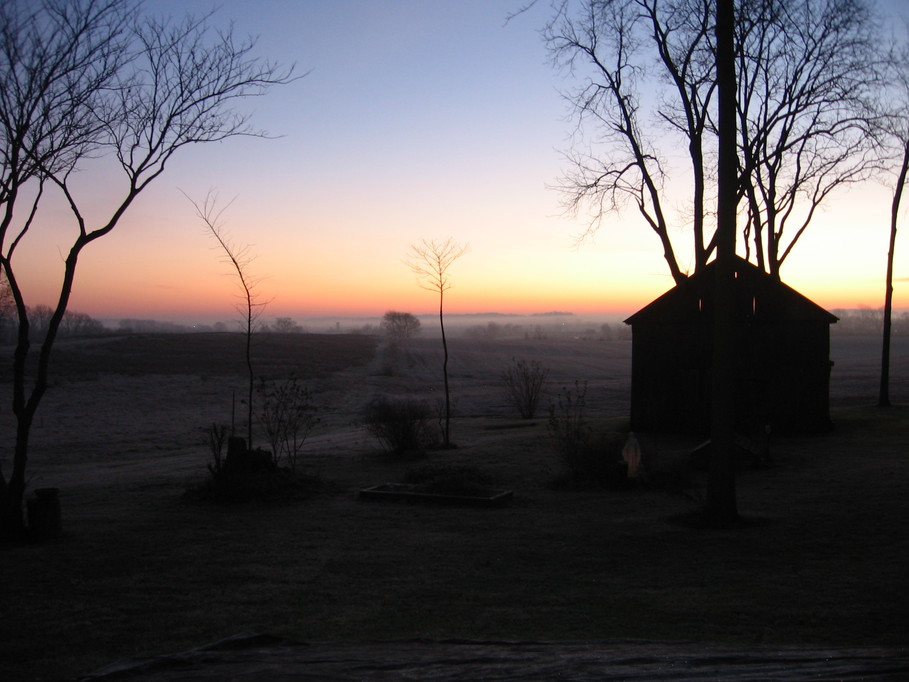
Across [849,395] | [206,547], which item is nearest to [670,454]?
[206,547]

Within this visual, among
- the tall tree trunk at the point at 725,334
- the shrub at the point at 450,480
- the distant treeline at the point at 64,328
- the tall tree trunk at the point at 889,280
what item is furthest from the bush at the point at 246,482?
the distant treeline at the point at 64,328

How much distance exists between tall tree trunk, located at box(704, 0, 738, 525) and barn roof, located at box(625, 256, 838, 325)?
1144 centimetres

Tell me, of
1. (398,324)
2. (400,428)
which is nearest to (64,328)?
(398,324)

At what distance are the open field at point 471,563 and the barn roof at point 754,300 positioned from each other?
3910mm

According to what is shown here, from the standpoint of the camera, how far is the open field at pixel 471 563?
6273 mm

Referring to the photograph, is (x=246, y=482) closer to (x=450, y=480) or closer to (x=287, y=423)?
(x=450, y=480)

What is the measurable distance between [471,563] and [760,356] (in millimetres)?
15898

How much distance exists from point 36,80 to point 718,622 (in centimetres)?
1035

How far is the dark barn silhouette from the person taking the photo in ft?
72.3

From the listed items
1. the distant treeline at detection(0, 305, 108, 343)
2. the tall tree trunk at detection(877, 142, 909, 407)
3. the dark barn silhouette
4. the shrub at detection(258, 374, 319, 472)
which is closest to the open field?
the shrub at detection(258, 374, 319, 472)

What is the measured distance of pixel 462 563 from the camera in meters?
9.00

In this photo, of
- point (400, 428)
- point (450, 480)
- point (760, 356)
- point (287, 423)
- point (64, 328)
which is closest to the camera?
point (450, 480)

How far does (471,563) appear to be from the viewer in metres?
9.00

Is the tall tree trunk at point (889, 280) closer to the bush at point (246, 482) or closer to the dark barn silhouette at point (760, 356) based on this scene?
the dark barn silhouette at point (760, 356)
